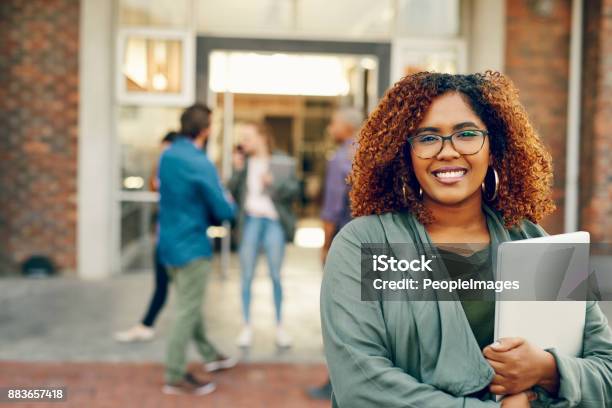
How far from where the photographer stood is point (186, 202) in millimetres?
5062

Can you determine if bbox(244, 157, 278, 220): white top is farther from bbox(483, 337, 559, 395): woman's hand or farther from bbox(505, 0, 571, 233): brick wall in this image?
bbox(483, 337, 559, 395): woman's hand

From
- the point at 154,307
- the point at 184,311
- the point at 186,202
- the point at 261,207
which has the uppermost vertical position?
the point at 186,202

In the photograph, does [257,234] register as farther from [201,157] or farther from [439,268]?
[439,268]

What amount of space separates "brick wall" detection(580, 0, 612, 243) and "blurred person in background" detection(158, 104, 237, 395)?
4.87 meters

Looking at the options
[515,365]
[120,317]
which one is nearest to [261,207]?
[120,317]

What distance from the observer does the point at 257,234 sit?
244 inches

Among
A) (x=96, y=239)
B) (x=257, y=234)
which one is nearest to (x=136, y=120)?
(x=96, y=239)

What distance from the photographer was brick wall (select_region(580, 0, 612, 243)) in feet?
26.9

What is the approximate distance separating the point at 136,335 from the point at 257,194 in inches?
61.7

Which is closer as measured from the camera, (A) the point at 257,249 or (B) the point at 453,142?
(B) the point at 453,142

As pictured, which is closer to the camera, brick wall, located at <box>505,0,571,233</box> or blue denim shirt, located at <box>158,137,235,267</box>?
blue denim shirt, located at <box>158,137,235,267</box>

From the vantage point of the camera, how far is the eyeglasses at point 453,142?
6.08ft

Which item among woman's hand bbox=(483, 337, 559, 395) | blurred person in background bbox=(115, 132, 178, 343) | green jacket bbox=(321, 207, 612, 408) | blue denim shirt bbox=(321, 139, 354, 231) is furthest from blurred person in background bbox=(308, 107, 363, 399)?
woman's hand bbox=(483, 337, 559, 395)

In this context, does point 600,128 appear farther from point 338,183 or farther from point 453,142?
point 453,142
